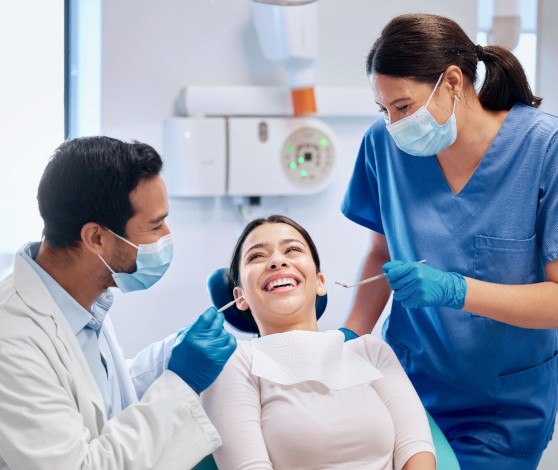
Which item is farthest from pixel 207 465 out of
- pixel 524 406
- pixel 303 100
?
pixel 303 100

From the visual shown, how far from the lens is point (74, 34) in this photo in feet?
8.66

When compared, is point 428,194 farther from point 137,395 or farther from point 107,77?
point 107,77

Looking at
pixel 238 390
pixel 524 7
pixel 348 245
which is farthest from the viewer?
pixel 524 7

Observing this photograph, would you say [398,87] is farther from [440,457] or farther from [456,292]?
[440,457]

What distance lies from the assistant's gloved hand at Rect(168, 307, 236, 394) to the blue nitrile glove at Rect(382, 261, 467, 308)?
37 cm

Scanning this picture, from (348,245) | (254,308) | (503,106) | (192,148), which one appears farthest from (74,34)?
(503,106)

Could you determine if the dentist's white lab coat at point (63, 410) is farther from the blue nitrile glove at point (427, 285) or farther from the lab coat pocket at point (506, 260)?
the lab coat pocket at point (506, 260)

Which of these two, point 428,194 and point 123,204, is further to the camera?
point 428,194

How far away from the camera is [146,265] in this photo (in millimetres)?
1557

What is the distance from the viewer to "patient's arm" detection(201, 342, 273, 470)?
1.51m

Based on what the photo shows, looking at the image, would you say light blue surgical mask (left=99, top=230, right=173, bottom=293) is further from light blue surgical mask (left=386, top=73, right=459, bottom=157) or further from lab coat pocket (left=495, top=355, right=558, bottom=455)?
lab coat pocket (left=495, top=355, right=558, bottom=455)

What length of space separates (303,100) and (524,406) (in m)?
1.18

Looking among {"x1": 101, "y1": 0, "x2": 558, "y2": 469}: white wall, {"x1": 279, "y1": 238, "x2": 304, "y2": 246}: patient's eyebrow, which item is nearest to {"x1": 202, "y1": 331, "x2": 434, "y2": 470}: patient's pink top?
Answer: {"x1": 279, "y1": 238, "x2": 304, "y2": 246}: patient's eyebrow

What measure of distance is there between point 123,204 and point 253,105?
1114 mm
